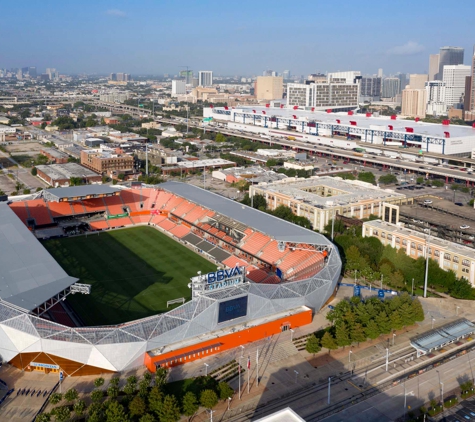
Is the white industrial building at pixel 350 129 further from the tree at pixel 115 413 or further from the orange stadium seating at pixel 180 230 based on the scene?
the tree at pixel 115 413

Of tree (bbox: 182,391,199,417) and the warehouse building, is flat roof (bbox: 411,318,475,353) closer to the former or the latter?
tree (bbox: 182,391,199,417)

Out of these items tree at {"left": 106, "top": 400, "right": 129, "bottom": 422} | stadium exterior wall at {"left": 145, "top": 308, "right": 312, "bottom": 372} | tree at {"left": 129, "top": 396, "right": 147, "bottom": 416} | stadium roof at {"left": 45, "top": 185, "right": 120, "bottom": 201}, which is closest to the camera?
tree at {"left": 106, "top": 400, "right": 129, "bottom": 422}

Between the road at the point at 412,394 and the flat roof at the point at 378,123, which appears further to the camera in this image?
the flat roof at the point at 378,123

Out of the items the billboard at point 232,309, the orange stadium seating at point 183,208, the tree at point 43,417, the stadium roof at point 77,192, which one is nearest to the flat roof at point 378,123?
the orange stadium seating at point 183,208

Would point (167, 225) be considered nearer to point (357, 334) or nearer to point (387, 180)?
point (357, 334)

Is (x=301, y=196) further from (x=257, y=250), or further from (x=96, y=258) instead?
(x=96, y=258)

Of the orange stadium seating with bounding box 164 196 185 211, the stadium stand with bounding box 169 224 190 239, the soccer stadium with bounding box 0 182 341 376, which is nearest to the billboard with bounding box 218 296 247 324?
the soccer stadium with bounding box 0 182 341 376

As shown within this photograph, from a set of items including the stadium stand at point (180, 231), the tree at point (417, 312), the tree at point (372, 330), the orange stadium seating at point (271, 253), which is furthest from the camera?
the stadium stand at point (180, 231)
